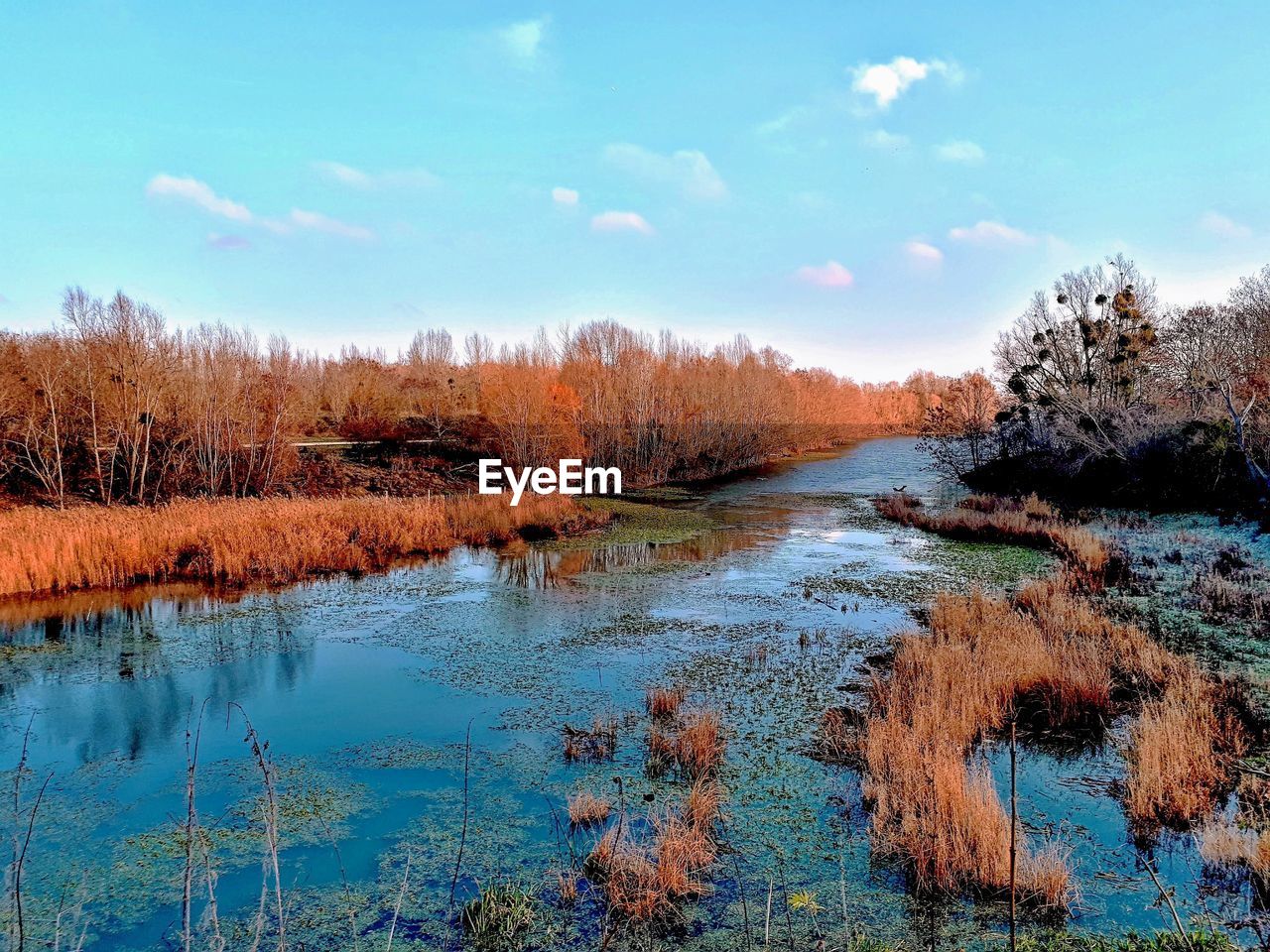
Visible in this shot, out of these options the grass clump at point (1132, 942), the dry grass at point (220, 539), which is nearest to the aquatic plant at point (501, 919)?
the grass clump at point (1132, 942)

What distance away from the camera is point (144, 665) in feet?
28.5

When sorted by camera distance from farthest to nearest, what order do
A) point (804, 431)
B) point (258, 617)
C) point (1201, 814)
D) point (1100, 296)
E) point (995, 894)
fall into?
point (804, 431) < point (1100, 296) < point (258, 617) < point (1201, 814) < point (995, 894)

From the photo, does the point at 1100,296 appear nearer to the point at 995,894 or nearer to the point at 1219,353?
the point at 1219,353

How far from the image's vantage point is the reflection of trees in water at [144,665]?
7.02m

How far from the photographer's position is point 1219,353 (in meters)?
21.7

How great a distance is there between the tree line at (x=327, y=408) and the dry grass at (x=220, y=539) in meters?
5.25

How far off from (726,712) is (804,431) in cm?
4724

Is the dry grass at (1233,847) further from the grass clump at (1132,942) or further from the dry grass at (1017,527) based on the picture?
the dry grass at (1017,527)

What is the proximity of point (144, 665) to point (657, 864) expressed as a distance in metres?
7.07

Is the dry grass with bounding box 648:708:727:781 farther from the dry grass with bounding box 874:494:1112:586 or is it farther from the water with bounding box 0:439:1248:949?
the dry grass with bounding box 874:494:1112:586

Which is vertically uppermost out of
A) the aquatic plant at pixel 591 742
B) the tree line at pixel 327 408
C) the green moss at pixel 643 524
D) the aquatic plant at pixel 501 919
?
the tree line at pixel 327 408

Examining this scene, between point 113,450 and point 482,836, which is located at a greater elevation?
point 113,450

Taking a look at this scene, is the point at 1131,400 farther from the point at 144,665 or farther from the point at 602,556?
the point at 144,665

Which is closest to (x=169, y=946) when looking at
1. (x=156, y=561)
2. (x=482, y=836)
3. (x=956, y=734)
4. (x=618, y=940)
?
(x=482, y=836)
